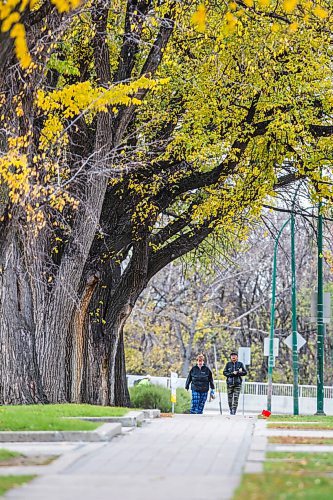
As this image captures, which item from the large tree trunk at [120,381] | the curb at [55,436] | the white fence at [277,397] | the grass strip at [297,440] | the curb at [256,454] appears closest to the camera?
the curb at [256,454]

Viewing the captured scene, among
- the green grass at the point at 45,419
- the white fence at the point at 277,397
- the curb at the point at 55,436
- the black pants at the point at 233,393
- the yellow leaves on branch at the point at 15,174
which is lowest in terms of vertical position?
the curb at the point at 55,436

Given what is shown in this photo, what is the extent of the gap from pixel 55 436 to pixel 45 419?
4.55ft

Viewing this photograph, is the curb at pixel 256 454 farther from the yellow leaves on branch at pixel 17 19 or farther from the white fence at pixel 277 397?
the white fence at pixel 277 397

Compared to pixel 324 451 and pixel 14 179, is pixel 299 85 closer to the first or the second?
pixel 14 179

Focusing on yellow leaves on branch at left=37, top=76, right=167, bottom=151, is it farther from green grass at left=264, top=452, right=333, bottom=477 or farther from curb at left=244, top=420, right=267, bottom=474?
green grass at left=264, top=452, right=333, bottom=477

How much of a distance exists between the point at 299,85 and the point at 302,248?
3271 centimetres

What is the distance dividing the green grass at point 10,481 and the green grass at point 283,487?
6.00 ft

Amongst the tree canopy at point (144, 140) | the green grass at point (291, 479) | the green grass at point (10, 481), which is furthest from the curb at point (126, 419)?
the green grass at point (10, 481)

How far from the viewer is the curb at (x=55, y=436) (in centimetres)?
1373

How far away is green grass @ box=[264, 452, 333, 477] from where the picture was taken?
414 inches

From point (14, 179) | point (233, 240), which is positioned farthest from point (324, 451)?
point (233, 240)

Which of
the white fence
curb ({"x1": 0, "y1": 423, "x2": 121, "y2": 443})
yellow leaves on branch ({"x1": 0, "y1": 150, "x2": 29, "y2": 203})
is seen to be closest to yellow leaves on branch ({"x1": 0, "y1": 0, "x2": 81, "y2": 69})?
yellow leaves on branch ({"x1": 0, "y1": 150, "x2": 29, "y2": 203})

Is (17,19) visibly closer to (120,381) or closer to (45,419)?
(45,419)

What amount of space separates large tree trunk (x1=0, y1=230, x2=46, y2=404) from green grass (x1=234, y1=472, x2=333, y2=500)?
12381 millimetres
